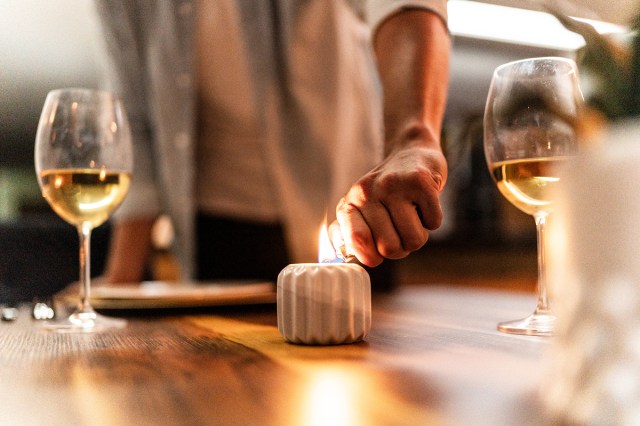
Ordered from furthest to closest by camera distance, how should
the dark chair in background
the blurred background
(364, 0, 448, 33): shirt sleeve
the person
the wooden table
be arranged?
the blurred background → the dark chair in background → the person → (364, 0, 448, 33): shirt sleeve → the wooden table

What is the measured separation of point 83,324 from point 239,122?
2.97ft

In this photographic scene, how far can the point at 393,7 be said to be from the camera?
1015mm

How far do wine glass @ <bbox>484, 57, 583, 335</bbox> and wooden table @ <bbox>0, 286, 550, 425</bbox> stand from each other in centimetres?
14

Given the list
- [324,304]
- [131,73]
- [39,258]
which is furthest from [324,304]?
[39,258]

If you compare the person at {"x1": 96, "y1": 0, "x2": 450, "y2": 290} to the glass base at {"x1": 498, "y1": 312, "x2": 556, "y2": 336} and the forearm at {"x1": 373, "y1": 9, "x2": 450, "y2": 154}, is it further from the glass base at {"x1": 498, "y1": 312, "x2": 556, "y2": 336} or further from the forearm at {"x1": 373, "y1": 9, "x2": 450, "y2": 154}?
the glass base at {"x1": 498, "y1": 312, "x2": 556, "y2": 336}

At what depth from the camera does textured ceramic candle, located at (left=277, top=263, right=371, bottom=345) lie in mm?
540

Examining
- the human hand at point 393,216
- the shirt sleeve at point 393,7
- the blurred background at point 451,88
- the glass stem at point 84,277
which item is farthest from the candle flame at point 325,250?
the blurred background at point 451,88

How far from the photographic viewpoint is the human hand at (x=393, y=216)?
591mm

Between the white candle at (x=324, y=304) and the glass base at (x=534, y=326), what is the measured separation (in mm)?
161

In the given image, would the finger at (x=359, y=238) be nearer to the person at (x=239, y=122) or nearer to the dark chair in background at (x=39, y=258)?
the person at (x=239, y=122)

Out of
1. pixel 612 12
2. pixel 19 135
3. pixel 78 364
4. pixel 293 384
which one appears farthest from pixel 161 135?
pixel 19 135

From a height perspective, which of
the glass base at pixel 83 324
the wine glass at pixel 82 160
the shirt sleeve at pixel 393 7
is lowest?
the glass base at pixel 83 324

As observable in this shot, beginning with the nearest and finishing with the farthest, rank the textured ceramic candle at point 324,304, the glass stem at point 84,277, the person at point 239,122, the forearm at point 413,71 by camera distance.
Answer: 1. the textured ceramic candle at point 324,304
2. the glass stem at point 84,277
3. the forearm at point 413,71
4. the person at point 239,122

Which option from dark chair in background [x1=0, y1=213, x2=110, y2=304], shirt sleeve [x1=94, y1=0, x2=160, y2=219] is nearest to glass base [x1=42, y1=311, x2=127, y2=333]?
shirt sleeve [x1=94, y1=0, x2=160, y2=219]
